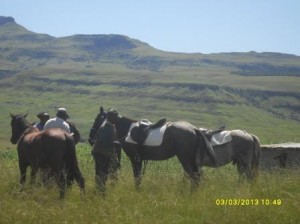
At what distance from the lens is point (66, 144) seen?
1048 cm

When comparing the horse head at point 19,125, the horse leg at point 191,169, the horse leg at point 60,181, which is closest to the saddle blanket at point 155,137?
the horse leg at point 191,169

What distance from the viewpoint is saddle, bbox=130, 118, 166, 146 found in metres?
12.3

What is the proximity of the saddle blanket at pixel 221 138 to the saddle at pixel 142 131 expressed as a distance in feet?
5.62

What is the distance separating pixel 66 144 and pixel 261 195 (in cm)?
499

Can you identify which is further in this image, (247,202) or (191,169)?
(191,169)

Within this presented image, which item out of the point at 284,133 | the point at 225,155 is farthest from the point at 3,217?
the point at 284,133

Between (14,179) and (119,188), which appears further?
(14,179)

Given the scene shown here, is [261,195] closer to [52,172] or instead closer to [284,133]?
[52,172]

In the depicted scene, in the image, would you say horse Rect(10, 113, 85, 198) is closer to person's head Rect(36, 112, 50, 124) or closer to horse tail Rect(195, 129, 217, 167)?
person's head Rect(36, 112, 50, 124)

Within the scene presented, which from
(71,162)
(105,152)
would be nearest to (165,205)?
(105,152)

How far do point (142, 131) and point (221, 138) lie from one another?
255 centimetres

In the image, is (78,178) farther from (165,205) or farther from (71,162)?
(165,205)

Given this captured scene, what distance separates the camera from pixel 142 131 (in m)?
12.4

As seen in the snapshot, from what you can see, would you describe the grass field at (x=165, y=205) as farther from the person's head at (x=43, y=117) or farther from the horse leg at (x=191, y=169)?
the person's head at (x=43, y=117)
